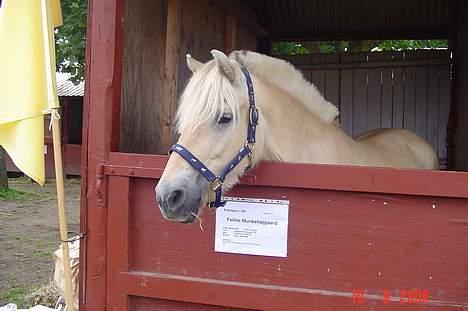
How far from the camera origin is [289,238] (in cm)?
234

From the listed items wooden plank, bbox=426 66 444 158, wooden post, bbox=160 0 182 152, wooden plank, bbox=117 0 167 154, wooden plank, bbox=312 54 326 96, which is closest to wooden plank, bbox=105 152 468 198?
wooden plank, bbox=117 0 167 154

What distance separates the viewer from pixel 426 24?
5.88 m

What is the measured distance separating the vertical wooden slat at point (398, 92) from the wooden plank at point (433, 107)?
30 cm

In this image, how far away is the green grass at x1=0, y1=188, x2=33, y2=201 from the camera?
11.3 meters

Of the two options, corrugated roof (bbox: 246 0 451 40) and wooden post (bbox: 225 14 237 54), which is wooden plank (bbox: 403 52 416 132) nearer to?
corrugated roof (bbox: 246 0 451 40)

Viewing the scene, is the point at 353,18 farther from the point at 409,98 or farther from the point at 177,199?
the point at 177,199

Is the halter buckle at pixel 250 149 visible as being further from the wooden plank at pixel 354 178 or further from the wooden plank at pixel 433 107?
the wooden plank at pixel 433 107

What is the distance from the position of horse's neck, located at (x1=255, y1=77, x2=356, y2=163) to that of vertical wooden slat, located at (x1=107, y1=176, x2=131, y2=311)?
719mm

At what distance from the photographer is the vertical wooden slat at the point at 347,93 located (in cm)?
635

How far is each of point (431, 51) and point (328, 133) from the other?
3713mm

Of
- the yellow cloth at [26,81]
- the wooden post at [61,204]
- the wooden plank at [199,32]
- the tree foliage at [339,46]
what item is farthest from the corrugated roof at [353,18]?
the wooden post at [61,204]

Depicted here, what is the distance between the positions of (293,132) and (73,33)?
205 inches

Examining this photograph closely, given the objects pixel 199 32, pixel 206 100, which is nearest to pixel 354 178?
pixel 206 100

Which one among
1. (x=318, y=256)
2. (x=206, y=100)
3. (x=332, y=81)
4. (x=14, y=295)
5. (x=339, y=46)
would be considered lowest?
(x=14, y=295)
